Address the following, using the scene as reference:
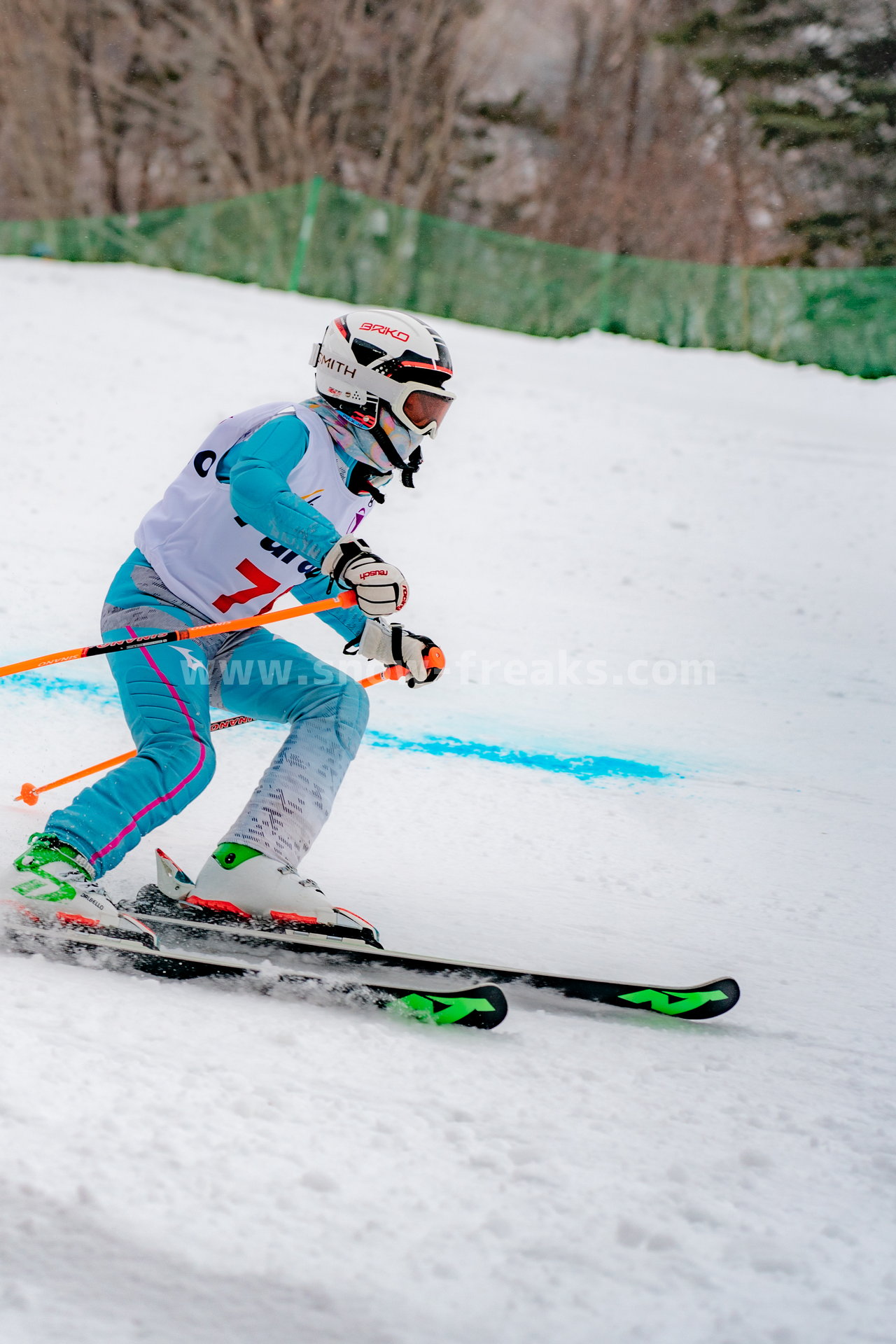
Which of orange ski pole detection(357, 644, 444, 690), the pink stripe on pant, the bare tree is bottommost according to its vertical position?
the pink stripe on pant

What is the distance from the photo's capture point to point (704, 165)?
74.1 ft

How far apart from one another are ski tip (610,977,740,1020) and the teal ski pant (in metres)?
0.84

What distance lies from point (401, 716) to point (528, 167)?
20939 millimetres

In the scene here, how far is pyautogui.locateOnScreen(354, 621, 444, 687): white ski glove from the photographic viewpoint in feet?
8.79

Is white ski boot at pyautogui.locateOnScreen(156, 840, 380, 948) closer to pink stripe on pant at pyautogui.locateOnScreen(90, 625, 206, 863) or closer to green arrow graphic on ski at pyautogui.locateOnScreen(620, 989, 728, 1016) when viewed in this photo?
pink stripe on pant at pyautogui.locateOnScreen(90, 625, 206, 863)

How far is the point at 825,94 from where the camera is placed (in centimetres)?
2161

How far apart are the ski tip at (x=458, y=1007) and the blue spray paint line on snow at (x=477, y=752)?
227 centimetres

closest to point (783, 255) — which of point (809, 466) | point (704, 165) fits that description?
point (704, 165)

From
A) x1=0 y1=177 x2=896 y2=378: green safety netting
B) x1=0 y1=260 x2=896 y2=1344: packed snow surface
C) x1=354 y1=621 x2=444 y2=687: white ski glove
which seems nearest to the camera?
x1=0 y1=260 x2=896 y2=1344: packed snow surface

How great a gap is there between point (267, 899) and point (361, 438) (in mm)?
1149

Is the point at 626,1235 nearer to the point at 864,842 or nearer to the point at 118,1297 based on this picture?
the point at 118,1297

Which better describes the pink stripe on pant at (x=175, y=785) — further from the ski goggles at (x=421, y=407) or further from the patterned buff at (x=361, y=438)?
the ski goggles at (x=421, y=407)

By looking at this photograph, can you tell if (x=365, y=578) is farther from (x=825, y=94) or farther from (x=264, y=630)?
(x=825, y=94)

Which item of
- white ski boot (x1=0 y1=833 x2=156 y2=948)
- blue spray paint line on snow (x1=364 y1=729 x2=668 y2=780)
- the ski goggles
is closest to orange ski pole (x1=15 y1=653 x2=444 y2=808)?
white ski boot (x1=0 y1=833 x2=156 y2=948)
